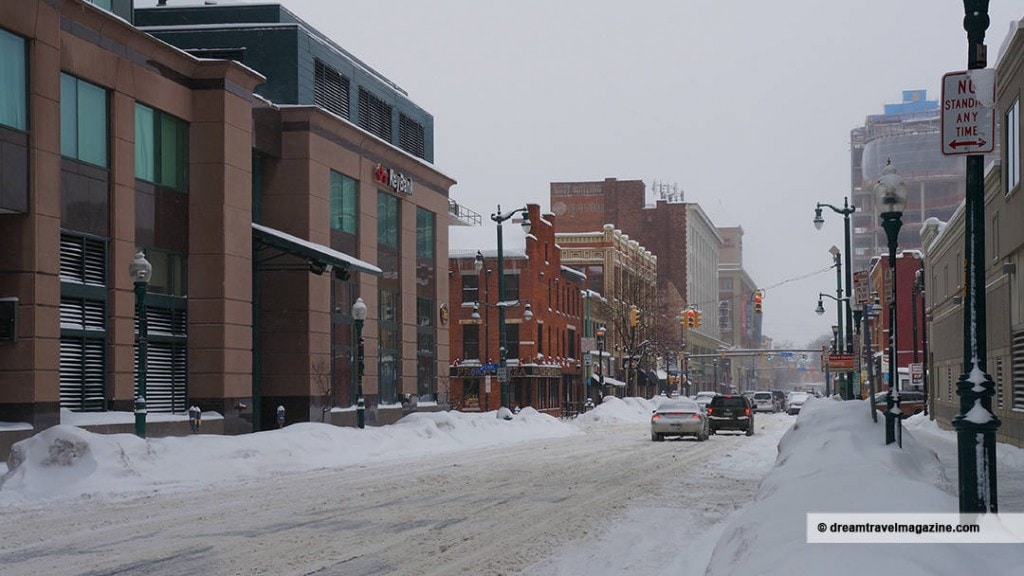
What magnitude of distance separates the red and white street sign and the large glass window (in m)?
22.0

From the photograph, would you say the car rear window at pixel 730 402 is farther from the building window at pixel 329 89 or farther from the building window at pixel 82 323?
the building window at pixel 82 323

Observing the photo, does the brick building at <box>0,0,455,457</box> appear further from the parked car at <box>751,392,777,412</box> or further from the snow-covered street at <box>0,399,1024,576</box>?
the parked car at <box>751,392,777,412</box>

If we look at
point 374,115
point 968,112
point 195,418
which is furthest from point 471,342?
point 968,112

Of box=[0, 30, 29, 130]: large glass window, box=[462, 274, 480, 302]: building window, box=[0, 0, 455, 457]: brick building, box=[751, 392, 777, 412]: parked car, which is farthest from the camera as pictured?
box=[751, 392, 777, 412]: parked car

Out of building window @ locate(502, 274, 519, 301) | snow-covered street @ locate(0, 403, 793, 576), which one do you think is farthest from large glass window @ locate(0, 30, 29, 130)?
building window @ locate(502, 274, 519, 301)

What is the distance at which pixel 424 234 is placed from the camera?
54.7 m

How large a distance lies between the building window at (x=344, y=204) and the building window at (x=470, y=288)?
2971 centimetres

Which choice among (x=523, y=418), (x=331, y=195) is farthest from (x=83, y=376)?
(x=523, y=418)

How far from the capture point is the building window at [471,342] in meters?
75.0

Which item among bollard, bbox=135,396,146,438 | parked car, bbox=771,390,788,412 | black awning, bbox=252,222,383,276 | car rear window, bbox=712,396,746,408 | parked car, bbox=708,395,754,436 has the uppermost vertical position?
black awning, bbox=252,222,383,276

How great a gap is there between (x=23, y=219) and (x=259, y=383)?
15794mm

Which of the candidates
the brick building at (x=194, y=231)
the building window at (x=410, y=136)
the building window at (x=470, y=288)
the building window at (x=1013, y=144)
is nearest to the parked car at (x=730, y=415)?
the brick building at (x=194, y=231)

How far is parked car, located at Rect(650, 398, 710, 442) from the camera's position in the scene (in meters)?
41.3

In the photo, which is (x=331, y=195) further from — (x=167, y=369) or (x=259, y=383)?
(x=167, y=369)
